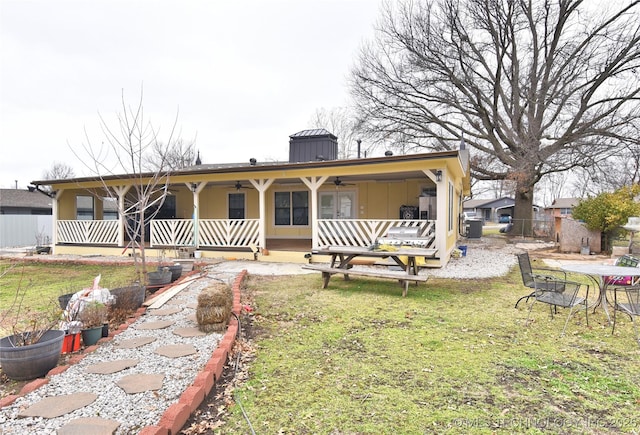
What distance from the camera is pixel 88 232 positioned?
12297mm

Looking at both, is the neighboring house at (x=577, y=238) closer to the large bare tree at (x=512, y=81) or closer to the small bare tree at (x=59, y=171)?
the large bare tree at (x=512, y=81)

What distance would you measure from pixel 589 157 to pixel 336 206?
12.1 m

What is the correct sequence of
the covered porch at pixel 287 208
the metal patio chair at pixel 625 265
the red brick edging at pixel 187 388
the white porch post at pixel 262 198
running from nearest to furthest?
1. the red brick edging at pixel 187 388
2. the metal patio chair at pixel 625 265
3. the covered porch at pixel 287 208
4. the white porch post at pixel 262 198

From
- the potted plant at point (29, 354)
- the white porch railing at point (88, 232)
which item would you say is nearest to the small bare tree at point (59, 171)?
the white porch railing at point (88, 232)

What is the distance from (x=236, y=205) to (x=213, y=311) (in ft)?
32.1

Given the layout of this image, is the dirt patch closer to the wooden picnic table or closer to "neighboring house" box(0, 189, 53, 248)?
the wooden picnic table

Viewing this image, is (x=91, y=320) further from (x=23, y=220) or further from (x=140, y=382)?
(x=23, y=220)

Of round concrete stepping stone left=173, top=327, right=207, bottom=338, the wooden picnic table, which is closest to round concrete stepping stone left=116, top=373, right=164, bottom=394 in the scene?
round concrete stepping stone left=173, top=327, right=207, bottom=338

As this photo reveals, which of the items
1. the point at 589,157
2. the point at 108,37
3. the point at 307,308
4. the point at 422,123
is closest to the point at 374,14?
the point at 422,123

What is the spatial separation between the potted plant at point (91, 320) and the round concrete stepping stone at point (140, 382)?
1.06 metres

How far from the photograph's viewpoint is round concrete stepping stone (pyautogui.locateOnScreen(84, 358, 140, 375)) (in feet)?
9.77

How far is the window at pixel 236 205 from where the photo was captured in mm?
13438

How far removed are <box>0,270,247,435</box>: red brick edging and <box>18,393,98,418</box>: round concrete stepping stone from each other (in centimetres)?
21

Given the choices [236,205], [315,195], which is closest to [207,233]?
[236,205]
